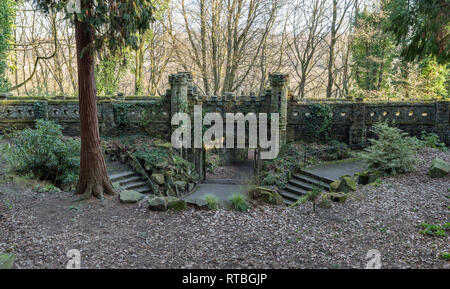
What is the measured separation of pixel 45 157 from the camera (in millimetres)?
9094

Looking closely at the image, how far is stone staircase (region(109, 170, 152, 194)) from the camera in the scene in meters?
11.6

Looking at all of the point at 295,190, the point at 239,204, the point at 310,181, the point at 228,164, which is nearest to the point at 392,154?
the point at 310,181

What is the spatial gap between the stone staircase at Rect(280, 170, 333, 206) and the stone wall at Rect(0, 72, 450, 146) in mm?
2911

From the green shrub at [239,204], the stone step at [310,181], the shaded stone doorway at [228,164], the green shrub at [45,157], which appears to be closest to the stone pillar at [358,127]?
the stone step at [310,181]

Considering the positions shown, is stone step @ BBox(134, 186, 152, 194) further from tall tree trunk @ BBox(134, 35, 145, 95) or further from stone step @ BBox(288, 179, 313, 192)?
tall tree trunk @ BBox(134, 35, 145, 95)

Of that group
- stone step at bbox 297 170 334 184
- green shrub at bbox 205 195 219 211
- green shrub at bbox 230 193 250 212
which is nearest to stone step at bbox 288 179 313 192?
stone step at bbox 297 170 334 184

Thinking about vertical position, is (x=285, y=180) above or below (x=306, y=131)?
below

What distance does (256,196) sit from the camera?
302 inches

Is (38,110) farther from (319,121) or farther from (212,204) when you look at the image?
(319,121)

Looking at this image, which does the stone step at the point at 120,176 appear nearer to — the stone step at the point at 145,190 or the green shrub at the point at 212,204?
the stone step at the point at 145,190

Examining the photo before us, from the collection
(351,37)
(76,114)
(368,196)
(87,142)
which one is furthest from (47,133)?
(351,37)

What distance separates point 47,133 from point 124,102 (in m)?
6.37

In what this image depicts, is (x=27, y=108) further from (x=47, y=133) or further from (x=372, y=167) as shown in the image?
(x=372, y=167)
